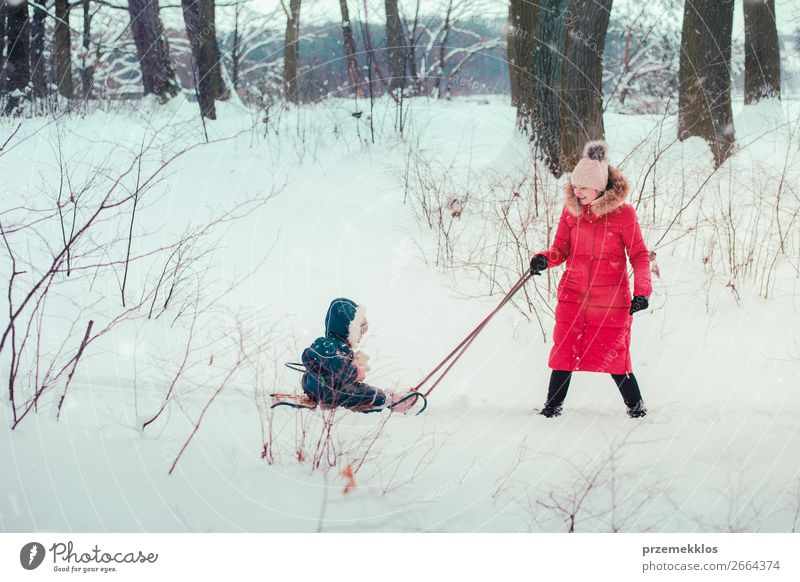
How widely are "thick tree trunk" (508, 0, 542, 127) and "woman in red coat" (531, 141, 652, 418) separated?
8.24ft

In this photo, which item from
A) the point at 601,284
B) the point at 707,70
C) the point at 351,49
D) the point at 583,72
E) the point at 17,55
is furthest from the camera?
the point at 17,55

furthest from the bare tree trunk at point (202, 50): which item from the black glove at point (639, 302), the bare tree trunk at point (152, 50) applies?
the black glove at point (639, 302)

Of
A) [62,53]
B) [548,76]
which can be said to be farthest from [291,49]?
[548,76]

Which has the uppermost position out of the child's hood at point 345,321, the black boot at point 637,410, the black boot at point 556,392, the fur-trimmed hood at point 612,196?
the fur-trimmed hood at point 612,196

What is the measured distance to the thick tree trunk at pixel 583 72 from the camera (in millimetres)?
4914

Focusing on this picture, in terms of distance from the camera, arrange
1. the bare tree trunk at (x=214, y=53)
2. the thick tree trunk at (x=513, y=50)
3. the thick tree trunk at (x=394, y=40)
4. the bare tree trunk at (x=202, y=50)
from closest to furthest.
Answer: the thick tree trunk at (x=513, y=50), the bare tree trunk at (x=202, y=50), the bare tree trunk at (x=214, y=53), the thick tree trunk at (x=394, y=40)

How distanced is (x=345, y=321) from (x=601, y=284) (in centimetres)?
105

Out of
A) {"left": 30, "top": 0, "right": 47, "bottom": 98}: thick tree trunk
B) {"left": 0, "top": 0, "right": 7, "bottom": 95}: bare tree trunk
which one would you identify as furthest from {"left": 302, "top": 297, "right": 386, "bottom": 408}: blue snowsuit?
{"left": 30, "top": 0, "right": 47, "bottom": 98}: thick tree trunk

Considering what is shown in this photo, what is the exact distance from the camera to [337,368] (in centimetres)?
256

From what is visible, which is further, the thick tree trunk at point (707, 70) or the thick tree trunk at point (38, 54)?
the thick tree trunk at point (38, 54)

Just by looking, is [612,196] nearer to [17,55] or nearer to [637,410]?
[637,410]

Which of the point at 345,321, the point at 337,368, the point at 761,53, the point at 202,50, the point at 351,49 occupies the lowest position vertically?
the point at 337,368

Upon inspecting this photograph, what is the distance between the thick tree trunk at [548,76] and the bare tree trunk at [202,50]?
3.11 meters

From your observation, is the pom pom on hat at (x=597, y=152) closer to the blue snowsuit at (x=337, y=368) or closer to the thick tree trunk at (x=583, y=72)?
the blue snowsuit at (x=337, y=368)
